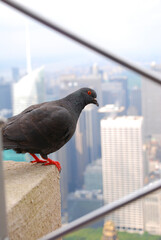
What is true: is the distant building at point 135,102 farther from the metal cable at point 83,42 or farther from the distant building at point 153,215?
the metal cable at point 83,42

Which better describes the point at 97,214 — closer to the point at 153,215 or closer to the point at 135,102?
the point at 135,102

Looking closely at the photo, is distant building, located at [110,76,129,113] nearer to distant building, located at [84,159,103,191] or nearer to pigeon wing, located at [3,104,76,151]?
distant building, located at [84,159,103,191]

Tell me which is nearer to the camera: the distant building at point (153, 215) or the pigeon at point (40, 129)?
the pigeon at point (40, 129)

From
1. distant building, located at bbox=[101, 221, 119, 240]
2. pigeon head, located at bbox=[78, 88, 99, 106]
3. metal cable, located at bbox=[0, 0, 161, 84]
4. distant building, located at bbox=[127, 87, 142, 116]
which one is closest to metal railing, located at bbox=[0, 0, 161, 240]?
metal cable, located at bbox=[0, 0, 161, 84]

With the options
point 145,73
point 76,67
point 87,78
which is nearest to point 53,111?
point 145,73

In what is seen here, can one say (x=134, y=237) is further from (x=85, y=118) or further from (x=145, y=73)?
(x=145, y=73)

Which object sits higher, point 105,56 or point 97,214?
point 105,56

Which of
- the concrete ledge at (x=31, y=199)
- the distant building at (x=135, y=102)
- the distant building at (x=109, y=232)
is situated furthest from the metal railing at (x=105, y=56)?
the distant building at (x=135, y=102)

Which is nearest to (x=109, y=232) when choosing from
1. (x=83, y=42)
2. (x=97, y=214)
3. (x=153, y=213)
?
(x=153, y=213)
